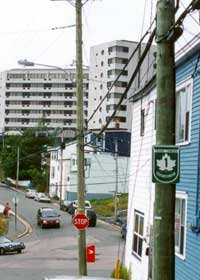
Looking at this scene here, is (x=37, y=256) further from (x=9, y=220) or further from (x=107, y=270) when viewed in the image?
(x=9, y=220)

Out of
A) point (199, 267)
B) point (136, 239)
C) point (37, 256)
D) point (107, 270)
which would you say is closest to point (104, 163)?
point (37, 256)

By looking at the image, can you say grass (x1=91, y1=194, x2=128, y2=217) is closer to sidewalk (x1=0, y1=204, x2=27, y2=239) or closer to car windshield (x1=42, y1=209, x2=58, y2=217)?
sidewalk (x1=0, y1=204, x2=27, y2=239)

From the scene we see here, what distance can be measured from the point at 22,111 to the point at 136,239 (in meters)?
123

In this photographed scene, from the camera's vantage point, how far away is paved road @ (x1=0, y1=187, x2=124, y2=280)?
3064 centimetres

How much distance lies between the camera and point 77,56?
786 inches

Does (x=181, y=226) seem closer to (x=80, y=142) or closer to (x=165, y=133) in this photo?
(x=80, y=142)

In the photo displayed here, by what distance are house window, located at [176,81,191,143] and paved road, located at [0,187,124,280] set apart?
1503cm

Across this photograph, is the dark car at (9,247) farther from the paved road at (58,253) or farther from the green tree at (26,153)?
the green tree at (26,153)

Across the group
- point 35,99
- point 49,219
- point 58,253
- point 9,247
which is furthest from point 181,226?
point 35,99

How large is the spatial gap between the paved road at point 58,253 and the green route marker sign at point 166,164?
21203 mm

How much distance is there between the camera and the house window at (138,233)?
19.5 meters

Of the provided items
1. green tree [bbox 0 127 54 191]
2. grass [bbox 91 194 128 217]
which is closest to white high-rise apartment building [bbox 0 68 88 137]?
green tree [bbox 0 127 54 191]

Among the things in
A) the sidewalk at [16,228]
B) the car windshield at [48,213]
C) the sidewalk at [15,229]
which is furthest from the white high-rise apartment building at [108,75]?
the car windshield at [48,213]

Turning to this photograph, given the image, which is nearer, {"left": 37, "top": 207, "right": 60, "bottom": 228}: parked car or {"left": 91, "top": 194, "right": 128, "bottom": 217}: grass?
{"left": 37, "top": 207, "right": 60, "bottom": 228}: parked car
